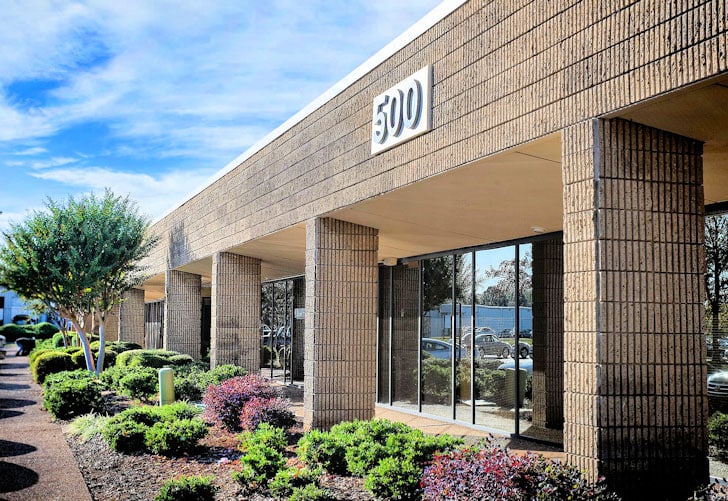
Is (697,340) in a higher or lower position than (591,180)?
lower

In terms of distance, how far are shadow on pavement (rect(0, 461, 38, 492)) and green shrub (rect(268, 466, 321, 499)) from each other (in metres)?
2.97

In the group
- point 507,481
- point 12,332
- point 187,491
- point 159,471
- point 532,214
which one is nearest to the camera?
point 507,481

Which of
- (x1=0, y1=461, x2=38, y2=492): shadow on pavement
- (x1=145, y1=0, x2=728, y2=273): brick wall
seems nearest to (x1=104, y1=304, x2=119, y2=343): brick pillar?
(x1=145, y1=0, x2=728, y2=273): brick wall

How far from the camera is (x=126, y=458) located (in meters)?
10.2

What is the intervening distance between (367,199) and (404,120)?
1278 mm

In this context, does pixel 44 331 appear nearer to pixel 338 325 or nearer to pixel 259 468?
pixel 338 325

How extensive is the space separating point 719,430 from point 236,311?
481 inches

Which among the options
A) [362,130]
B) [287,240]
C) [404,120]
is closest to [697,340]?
[404,120]

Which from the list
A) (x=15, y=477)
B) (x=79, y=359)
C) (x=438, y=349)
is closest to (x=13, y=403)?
(x=79, y=359)

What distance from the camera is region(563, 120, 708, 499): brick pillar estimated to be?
5.75m

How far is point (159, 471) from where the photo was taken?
31.1 feet

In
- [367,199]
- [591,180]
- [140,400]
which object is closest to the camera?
[591,180]

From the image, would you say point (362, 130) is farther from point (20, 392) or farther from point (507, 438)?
point (20, 392)

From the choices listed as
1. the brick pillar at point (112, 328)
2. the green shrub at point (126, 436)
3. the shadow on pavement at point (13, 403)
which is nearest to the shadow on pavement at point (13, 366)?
the brick pillar at point (112, 328)
